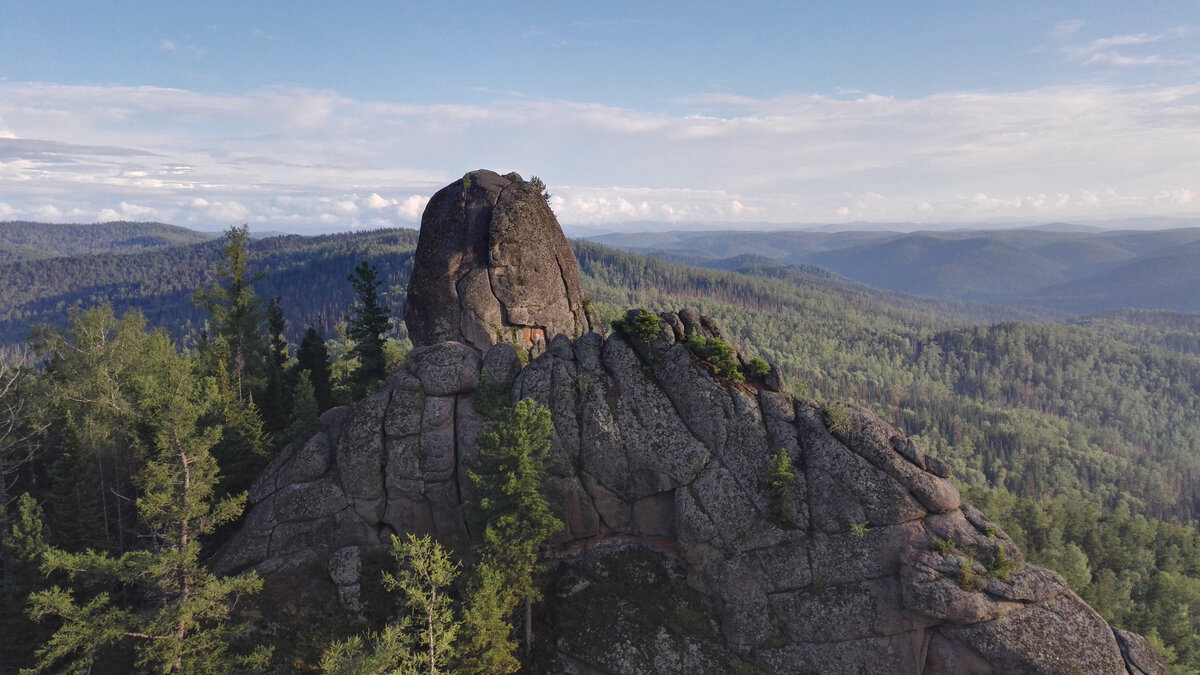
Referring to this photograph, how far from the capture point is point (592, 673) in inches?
1288

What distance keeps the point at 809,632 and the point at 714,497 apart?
8680 millimetres

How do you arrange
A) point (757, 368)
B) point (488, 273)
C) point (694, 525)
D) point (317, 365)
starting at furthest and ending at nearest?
point (317, 365) < point (488, 273) < point (757, 368) < point (694, 525)

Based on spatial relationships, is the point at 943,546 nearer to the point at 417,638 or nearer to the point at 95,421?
the point at 417,638

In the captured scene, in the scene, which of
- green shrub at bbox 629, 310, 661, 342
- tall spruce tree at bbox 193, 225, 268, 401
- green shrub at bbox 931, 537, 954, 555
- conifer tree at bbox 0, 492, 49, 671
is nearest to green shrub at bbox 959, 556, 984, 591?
green shrub at bbox 931, 537, 954, 555

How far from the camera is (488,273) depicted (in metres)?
44.7

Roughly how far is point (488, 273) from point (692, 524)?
24.2 meters

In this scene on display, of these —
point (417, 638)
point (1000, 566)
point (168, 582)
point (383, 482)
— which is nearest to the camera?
point (417, 638)

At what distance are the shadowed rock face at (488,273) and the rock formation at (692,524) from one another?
17.3ft

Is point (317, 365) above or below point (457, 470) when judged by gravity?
above

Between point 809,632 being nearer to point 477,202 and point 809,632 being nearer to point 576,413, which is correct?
Answer: point 576,413

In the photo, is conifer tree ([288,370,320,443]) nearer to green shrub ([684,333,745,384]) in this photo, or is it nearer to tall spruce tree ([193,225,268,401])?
tall spruce tree ([193,225,268,401])

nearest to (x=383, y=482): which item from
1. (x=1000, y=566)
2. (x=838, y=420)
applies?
(x=838, y=420)

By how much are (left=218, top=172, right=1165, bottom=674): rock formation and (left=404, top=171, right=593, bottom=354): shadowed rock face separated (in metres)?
5.28

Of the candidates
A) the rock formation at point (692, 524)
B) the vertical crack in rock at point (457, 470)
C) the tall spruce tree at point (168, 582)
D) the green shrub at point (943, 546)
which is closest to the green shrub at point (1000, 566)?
the rock formation at point (692, 524)
